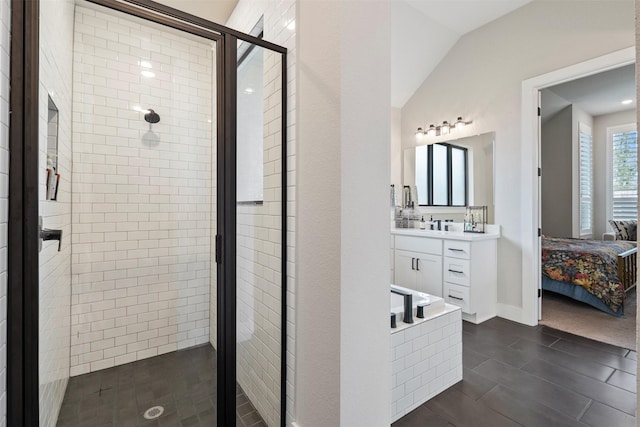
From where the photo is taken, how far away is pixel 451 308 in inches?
83.7

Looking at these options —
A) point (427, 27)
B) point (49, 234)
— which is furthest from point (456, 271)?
point (49, 234)

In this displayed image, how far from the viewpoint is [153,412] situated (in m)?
1.56

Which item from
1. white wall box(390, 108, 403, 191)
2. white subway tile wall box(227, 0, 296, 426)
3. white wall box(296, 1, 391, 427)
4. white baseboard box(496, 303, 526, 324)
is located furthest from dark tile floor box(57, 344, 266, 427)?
white wall box(390, 108, 403, 191)

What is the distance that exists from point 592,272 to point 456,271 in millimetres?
1554

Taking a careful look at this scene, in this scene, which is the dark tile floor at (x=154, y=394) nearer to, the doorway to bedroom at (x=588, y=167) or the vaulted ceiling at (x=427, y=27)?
the vaulted ceiling at (x=427, y=27)

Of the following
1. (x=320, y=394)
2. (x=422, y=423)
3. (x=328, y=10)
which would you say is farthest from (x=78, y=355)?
(x=328, y=10)

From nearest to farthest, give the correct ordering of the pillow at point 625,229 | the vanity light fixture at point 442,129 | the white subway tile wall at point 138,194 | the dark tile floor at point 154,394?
1. the dark tile floor at point 154,394
2. the white subway tile wall at point 138,194
3. the vanity light fixture at point 442,129
4. the pillow at point 625,229

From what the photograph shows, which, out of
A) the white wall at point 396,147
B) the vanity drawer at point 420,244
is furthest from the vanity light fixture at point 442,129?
the vanity drawer at point 420,244

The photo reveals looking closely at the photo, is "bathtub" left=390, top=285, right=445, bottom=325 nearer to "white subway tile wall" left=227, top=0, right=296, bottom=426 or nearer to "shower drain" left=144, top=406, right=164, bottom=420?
"white subway tile wall" left=227, top=0, right=296, bottom=426

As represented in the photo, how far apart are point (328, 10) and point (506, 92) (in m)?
2.87

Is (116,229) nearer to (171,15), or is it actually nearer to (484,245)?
(171,15)

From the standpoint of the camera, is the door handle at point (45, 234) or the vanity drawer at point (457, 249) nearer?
the door handle at point (45, 234)

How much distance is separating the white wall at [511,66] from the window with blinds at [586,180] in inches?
140

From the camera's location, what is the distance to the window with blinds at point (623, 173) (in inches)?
213
